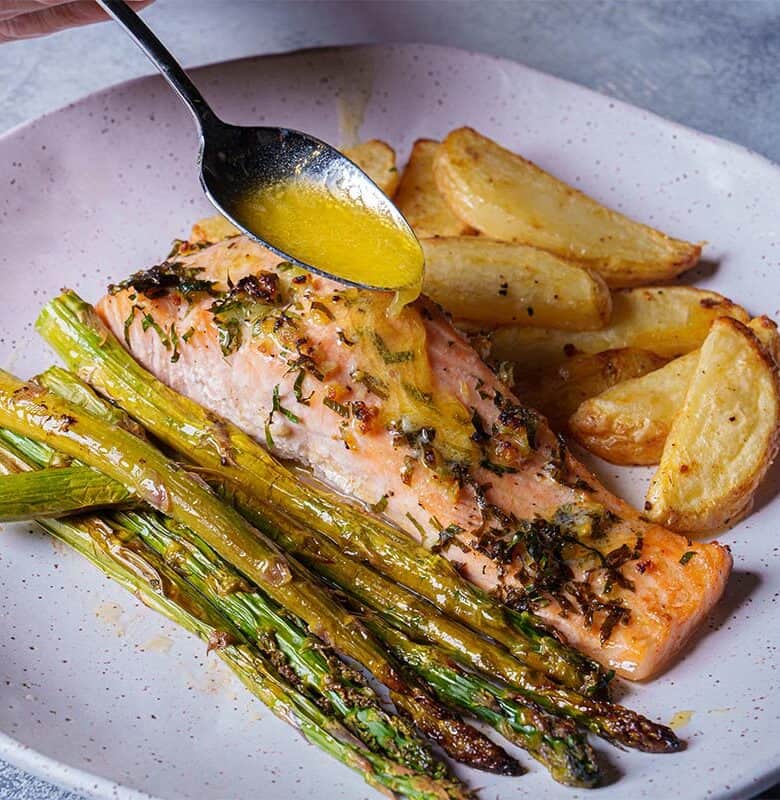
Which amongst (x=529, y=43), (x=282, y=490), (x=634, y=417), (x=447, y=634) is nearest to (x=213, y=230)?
(x=282, y=490)

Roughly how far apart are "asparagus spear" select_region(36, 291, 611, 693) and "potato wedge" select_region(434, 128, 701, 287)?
1361mm

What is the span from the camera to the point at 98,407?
13.1 ft

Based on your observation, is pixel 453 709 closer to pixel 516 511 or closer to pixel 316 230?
pixel 516 511

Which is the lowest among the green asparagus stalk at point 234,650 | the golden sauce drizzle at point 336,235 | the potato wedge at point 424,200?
the green asparagus stalk at point 234,650

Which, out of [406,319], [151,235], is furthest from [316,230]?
[151,235]

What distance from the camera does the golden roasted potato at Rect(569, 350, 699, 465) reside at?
12.9ft

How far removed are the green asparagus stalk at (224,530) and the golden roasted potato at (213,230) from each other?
95 cm

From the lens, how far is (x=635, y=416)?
395 centimetres

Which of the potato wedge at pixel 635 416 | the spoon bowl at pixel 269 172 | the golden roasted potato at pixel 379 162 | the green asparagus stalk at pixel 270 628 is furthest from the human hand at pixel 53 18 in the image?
the potato wedge at pixel 635 416

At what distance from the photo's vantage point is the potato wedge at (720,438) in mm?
3719

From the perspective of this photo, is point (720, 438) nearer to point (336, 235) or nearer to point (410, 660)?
point (410, 660)

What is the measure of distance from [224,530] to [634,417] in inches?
54.5

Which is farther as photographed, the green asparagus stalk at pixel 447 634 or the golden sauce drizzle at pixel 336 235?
the golden sauce drizzle at pixel 336 235

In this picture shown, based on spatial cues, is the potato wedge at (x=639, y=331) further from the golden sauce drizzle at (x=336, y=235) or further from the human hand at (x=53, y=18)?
the human hand at (x=53, y=18)
